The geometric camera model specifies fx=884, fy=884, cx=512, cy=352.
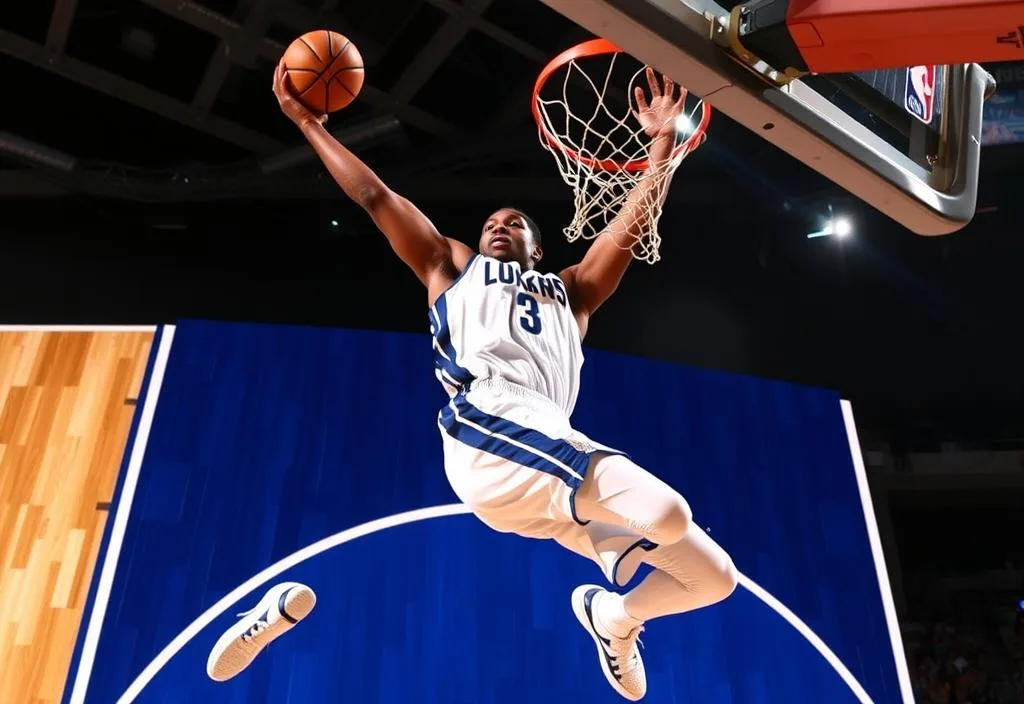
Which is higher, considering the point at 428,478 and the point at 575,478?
the point at 428,478

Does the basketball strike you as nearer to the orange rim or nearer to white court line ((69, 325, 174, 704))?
the orange rim

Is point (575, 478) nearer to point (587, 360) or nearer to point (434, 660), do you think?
point (434, 660)

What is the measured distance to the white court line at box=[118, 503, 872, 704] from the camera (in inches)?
163

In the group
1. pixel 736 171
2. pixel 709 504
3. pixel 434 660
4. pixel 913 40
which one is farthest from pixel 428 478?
pixel 736 171

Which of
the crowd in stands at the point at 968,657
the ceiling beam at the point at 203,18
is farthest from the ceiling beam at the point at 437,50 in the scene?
the crowd in stands at the point at 968,657

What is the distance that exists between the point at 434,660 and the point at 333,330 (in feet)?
6.38

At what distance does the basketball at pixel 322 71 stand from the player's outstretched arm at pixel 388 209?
0.13ft

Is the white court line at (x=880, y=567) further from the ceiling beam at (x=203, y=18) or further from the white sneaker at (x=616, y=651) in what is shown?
the ceiling beam at (x=203, y=18)

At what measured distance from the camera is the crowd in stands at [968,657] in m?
6.94

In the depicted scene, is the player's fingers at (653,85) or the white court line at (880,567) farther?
the white court line at (880,567)

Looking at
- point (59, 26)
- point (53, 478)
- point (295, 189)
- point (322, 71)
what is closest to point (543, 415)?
point (322, 71)

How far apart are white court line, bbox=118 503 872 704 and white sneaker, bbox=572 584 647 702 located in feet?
5.94

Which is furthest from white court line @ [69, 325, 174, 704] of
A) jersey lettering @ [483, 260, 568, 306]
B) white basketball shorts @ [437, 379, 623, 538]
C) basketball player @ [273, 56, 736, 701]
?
jersey lettering @ [483, 260, 568, 306]

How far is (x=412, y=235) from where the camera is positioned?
2820mm
